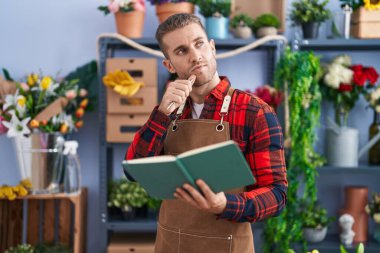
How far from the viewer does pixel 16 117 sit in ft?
9.68

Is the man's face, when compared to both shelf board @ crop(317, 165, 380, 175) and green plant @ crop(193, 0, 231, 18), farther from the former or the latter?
shelf board @ crop(317, 165, 380, 175)

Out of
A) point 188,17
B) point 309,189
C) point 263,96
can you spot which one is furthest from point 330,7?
point 188,17

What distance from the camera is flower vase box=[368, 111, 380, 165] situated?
321cm

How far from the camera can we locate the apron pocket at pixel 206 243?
144 centimetres

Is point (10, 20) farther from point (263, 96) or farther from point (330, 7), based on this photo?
point (330, 7)

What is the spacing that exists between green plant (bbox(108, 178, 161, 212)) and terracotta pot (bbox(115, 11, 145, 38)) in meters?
0.81

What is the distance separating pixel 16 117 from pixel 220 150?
209cm

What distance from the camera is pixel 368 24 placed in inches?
120

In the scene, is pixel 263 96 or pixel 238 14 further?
pixel 238 14

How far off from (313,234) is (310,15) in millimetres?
1180

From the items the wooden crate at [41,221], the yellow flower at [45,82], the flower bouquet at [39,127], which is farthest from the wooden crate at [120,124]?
the wooden crate at [41,221]

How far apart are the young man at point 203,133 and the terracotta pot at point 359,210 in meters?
1.86

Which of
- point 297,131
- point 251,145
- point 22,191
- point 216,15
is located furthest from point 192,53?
point 22,191

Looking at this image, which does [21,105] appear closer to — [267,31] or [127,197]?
[127,197]
